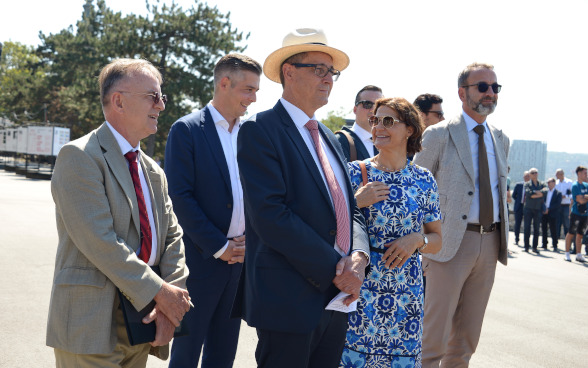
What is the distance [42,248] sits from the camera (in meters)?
9.80

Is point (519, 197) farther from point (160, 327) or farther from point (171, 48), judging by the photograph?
point (171, 48)

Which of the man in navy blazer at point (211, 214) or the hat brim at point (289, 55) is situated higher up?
the hat brim at point (289, 55)

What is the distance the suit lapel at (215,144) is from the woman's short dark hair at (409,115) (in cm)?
114

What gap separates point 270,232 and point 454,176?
2.42 m

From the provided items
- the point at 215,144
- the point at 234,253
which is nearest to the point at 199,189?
the point at 215,144

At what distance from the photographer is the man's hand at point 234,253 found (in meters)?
3.63

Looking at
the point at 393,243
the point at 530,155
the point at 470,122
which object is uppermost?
the point at 530,155

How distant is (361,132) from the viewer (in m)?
5.06

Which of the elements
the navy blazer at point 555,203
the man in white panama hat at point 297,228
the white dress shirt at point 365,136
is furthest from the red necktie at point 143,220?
the navy blazer at point 555,203

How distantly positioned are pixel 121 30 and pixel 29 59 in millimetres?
33634

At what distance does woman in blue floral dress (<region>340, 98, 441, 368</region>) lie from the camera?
3.25 metres

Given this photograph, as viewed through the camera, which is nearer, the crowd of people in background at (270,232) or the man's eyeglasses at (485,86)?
the crowd of people in background at (270,232)

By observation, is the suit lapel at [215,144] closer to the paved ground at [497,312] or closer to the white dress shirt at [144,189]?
the white dress shirt at [144,189]

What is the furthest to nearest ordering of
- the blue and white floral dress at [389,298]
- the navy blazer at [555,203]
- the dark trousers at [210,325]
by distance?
1. the navy blazer at [555,203]
2. the dark trousers at [210,325]
3. the blue and white floral dress at [389,298]
